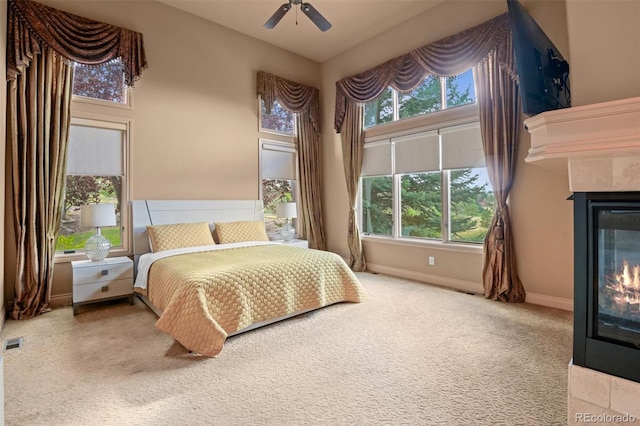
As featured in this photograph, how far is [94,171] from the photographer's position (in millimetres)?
3770

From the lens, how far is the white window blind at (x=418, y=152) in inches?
171

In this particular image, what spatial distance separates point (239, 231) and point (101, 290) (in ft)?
5.58

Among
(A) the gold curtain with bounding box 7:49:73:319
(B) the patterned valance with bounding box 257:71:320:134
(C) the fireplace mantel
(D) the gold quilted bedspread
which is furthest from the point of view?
(B) the patterned valance with bounding box 257:71:320:134

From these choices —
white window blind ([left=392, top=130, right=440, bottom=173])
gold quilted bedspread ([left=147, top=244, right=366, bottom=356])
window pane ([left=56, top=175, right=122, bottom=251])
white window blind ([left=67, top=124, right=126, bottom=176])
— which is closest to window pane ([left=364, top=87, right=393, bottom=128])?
white window blind ([left=392, top=130, right=440, bottom=173])

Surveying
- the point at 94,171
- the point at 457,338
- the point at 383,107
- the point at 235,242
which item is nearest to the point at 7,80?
the point at 94,171

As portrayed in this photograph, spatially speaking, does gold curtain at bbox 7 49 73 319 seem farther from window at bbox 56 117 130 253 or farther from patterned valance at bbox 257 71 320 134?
patterned valance at bbox 257 71 320 134

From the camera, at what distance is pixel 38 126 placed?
3.31 metres

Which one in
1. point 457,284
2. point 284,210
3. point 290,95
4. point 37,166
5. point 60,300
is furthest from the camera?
point 290,95

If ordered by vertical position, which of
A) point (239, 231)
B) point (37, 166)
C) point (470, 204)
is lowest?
point (239, 231)

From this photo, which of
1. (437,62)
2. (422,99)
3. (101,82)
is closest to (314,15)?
(437,62)

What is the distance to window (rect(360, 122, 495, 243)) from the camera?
3994 millimetres

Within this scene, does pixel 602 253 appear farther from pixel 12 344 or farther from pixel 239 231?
pixel 12 344

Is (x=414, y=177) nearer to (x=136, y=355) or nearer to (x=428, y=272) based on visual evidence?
(x=428, y=272)

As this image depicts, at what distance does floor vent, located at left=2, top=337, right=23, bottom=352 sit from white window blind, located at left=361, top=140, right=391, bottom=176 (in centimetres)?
451
